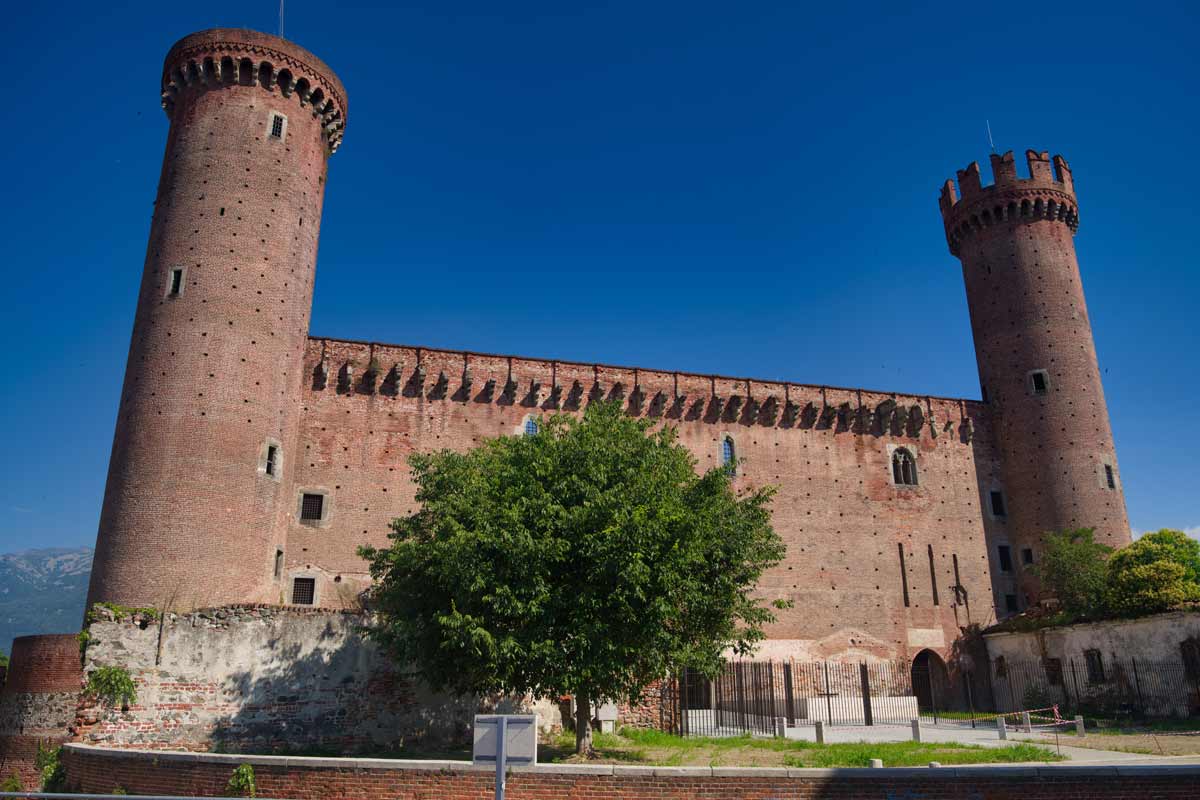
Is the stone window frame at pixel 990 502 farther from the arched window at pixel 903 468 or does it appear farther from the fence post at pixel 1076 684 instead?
the fence post at pixel 1076 684

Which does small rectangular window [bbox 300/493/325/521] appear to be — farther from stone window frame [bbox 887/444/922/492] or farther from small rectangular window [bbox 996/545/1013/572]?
small rectangular window [bbox 996/545/1013/572]

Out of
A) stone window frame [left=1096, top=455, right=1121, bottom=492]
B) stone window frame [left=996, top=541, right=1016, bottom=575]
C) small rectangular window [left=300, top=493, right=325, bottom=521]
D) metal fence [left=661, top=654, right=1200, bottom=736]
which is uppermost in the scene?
stone window frame [left=1096, top=455, right=1121, bottom=492]

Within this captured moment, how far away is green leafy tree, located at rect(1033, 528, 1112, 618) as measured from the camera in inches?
1067

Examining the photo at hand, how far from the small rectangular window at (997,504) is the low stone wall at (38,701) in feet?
105

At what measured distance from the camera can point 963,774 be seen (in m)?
11.4

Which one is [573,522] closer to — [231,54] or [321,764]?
[321,764]

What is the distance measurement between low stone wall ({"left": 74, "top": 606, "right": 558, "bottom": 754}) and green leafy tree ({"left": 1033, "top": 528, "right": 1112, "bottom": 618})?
1913 cm

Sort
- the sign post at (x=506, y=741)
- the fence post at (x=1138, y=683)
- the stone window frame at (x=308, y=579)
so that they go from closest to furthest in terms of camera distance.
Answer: the sign post at (x=506, y=741), the fence post at (x=1138, y=683), the stone window frame at (x=308, y=579)

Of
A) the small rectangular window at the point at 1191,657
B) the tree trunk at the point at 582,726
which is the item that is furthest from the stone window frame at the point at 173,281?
the small rectangular window at the point at 1191,657

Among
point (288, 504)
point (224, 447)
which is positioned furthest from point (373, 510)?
point (224, 447)

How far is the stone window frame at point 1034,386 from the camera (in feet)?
113

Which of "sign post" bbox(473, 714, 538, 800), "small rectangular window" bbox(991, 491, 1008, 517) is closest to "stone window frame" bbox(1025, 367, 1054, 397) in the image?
"small rectangular window" bbox(991, 491, 1008, 517)

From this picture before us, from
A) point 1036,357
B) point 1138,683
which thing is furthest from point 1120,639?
point 1036,357

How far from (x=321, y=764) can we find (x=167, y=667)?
763 cm
